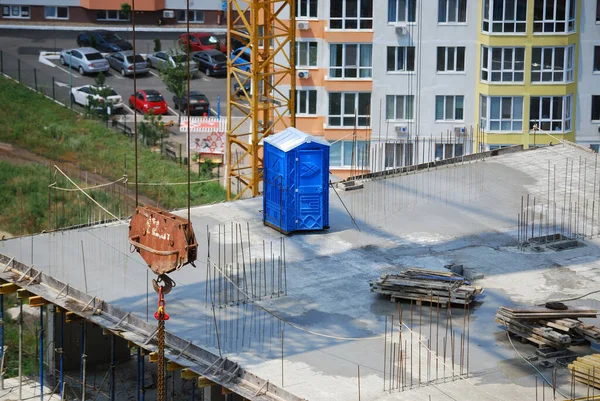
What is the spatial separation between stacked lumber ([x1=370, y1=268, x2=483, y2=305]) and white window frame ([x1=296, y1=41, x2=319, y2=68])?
27.7 metres

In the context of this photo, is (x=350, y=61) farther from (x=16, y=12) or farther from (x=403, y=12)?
(x=16, y=12)

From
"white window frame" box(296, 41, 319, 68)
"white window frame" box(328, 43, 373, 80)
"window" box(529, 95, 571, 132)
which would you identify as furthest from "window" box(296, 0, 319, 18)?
"window" box(529, 95, 571, 132)

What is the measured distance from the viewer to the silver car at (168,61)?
2904 inches

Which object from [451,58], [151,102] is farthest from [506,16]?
[151,102]

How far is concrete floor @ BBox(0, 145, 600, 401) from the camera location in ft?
106

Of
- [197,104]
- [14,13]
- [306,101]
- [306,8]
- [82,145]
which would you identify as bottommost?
[82,145]

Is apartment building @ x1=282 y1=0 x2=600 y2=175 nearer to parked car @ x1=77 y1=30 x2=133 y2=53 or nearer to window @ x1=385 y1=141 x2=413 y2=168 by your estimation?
window @ x1=385 y1=141 x2=413 y2=168

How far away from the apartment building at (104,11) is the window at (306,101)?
2436 centimetres

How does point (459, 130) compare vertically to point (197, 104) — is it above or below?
below

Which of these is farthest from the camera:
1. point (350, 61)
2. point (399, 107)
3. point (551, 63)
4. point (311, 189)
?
point (399, 107)

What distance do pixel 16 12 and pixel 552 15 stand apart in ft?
124

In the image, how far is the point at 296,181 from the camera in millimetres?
41750

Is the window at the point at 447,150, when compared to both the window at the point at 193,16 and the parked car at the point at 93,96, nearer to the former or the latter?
the parked car at the point at 93,96

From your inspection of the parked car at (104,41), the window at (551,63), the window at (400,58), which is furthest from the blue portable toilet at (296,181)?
the parked car at (104,41)
